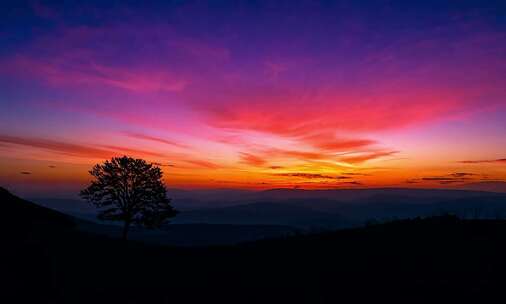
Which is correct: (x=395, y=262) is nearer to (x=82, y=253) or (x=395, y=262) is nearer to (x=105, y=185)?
(x=82, y=253)

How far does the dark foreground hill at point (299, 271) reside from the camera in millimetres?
10961

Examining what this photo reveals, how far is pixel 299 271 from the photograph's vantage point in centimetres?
1438

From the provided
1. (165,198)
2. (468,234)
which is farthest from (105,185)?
(468,234)

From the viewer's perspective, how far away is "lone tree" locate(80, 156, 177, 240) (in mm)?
40062

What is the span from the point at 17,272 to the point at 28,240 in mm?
7833

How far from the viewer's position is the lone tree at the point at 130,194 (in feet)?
131

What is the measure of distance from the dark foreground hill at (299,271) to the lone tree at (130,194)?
18.0 metres

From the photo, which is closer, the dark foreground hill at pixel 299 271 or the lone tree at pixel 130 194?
the dark foreground hill at pixel 299 271

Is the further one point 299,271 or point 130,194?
point 130,194

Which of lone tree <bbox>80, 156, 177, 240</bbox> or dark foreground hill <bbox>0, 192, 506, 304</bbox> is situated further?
lone tree <bbox>80, 156, 177, 240</bbox>

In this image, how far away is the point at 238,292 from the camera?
12.8m

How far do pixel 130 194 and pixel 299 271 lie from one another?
32.1m

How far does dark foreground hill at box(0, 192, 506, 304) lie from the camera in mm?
10961

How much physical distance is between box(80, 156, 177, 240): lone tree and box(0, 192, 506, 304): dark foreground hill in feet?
58.9
